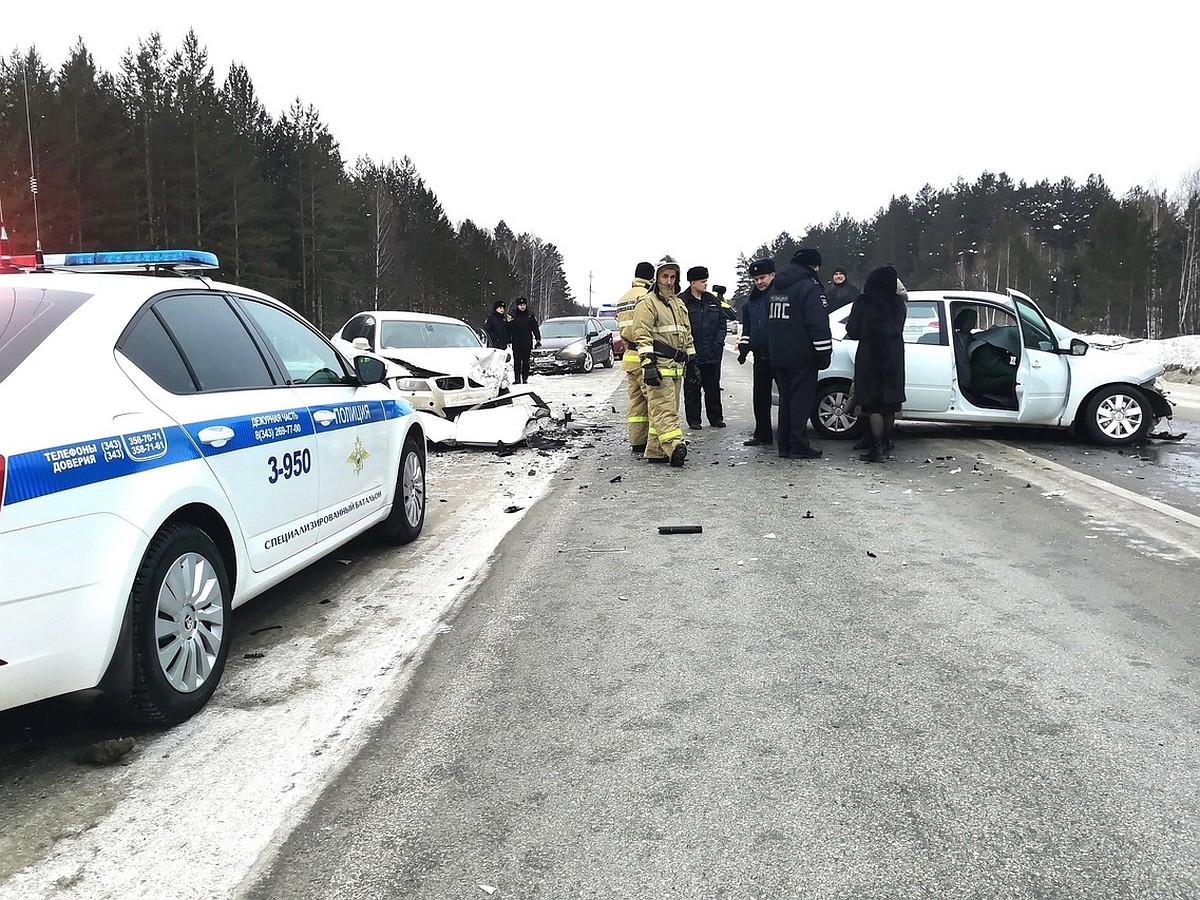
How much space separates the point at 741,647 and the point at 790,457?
603 cm

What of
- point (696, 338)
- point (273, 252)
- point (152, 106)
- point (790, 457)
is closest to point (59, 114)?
point (152, 106)

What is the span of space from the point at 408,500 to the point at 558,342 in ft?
70.5

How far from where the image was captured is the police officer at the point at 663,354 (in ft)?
31.7

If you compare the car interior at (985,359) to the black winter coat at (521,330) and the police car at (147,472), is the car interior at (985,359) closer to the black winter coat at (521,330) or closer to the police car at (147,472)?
the police car at (147,472)

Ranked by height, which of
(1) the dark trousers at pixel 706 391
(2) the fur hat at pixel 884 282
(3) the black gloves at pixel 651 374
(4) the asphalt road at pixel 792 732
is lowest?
(4) the asphalt road at pixel 792 732

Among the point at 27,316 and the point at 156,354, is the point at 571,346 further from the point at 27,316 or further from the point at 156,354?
the point at 27,316

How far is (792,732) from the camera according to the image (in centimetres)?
337

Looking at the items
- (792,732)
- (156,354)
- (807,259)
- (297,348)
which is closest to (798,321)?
(807,259)

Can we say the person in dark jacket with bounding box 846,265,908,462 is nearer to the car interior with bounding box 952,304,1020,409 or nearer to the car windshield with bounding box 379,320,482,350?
the car interior with bounding box 952,304,1020,409

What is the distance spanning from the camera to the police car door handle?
3.74m

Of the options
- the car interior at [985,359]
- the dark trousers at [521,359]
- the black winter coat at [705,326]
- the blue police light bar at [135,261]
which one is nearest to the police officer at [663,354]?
the black winter coat at [705,326]

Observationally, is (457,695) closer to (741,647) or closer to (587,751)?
(587,751)

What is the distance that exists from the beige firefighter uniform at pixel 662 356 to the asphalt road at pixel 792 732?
3502 millimetres

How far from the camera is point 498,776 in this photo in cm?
309
